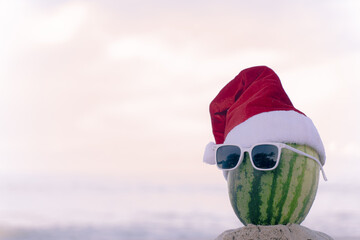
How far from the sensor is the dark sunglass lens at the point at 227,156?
4.04m

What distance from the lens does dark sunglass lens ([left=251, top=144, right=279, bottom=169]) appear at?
3896 mm

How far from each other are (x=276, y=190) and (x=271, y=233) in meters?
0.33

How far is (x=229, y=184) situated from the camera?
163 inches

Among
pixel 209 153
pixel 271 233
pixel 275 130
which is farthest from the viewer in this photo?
pixel 209 153

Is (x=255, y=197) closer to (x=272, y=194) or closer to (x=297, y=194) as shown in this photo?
(x=272, y=194)

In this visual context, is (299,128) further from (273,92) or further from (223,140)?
(223,140)

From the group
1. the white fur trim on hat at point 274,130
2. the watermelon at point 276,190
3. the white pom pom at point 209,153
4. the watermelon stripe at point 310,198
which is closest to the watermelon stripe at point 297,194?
the watermelon at point 276,190

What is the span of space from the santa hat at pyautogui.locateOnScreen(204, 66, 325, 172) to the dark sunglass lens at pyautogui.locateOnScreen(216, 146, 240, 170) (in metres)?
0.08

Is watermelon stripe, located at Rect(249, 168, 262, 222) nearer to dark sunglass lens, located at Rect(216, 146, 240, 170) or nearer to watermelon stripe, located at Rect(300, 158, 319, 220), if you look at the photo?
dark sunglass lens, located at Rect(216, 146, 240, 170)

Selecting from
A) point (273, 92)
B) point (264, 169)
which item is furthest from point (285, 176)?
point (273, 92)

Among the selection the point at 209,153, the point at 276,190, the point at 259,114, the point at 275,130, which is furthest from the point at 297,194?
the point at 209,153

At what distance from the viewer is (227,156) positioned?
4086 millimetres

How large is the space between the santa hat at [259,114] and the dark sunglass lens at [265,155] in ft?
0.29

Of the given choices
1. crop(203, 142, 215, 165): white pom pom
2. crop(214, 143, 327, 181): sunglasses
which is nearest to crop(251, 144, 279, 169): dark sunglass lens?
crop(214, 143, 327, 181): sunglasses
